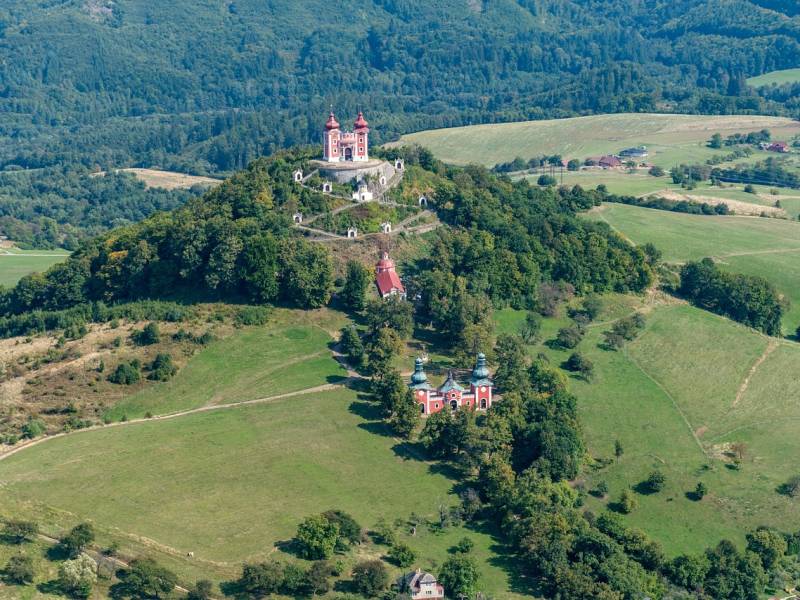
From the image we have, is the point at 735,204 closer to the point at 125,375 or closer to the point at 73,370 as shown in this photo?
the point at 125,375

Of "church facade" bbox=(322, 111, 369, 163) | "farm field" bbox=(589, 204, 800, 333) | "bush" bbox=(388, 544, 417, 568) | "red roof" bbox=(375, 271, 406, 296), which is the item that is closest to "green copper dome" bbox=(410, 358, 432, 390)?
"red roof" bbox=(375, 271, 406, 296)

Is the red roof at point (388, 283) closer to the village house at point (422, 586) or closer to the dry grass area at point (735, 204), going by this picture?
the village house at point (422, 586)

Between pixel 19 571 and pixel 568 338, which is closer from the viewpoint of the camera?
pixel 19 571

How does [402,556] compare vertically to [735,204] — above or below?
below

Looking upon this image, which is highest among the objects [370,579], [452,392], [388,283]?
[388,283]

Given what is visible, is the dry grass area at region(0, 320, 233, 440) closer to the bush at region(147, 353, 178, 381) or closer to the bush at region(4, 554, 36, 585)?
the bush at region(147, 353, 178, 381)

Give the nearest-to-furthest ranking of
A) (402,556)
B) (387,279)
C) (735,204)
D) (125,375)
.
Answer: (402,556)
(125,375)
(387,279)
(735,204)

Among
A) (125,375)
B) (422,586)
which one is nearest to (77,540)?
(422,586)

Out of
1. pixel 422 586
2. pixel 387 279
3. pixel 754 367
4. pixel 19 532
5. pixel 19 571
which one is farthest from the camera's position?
pixel 387 279
